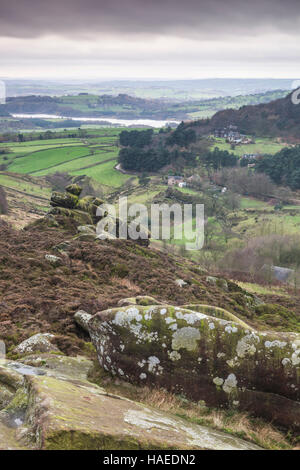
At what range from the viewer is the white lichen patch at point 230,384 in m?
8.72

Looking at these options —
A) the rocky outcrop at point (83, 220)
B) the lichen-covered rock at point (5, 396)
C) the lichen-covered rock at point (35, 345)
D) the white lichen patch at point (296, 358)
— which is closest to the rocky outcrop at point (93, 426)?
the lichen-covered rock at point (5, 396)

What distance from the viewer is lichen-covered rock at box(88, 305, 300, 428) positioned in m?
8.52

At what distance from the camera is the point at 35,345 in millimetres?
12203

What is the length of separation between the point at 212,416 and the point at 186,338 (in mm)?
1786

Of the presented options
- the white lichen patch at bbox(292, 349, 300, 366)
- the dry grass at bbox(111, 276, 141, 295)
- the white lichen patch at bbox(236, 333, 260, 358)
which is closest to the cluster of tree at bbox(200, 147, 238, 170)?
the dry grass at bbox(111, 276, 141, 295)

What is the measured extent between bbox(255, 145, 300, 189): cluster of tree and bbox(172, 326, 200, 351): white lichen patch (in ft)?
475

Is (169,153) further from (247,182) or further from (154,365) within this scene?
(154,365)

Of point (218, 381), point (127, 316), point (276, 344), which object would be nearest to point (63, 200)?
point (127, 316)

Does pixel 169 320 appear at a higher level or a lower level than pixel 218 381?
higher

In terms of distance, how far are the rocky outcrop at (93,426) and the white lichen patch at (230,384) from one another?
1.14 meters

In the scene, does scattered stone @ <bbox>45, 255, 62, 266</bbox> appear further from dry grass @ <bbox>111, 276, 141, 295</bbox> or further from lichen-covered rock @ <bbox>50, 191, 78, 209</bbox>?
lichen-covered rock @ <bbox>50, 191, 78, 209</bbox>

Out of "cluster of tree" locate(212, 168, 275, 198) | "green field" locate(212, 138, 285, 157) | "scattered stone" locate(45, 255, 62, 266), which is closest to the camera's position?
"scattered stone" locate(45, 255, 62, 266)

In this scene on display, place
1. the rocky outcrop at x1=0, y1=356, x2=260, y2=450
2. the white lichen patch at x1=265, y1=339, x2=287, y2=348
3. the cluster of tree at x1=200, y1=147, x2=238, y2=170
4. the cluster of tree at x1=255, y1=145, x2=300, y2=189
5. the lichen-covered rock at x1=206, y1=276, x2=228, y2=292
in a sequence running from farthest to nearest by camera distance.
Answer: the cluster of tree at x1=200, y1=147, x2=238, y2=170
the cluster of tree at x1=255, y1=145, x2=300, y2=189
the lichen-covered rock at x1=206, y1=276, x2=228, y2=292
the white lichen patch at x1=265, y1=339, x2=287, y2=348
the rocky outcrop at x1=0, y1=356, x2=260, y2=450

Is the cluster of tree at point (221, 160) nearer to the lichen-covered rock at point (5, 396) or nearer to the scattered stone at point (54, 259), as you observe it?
the scattered stone at point (54, 259)
